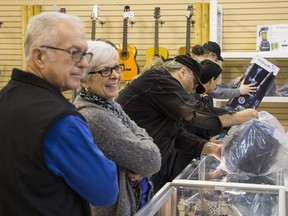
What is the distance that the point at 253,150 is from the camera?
2188 mm

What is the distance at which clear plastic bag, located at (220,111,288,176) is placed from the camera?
2172mm

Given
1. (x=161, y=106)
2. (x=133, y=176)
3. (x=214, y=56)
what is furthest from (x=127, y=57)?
(x=133, y=176)

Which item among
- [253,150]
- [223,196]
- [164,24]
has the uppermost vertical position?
[164,24]

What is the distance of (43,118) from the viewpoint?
109cm

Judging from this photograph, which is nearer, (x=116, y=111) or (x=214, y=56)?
(x=116, y=111)

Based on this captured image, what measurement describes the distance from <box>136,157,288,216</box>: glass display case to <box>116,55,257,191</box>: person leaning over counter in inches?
12.8

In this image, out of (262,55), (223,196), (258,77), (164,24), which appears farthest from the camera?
(164,24)

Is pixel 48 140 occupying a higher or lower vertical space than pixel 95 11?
lower

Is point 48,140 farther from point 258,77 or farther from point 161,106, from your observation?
point 258,77

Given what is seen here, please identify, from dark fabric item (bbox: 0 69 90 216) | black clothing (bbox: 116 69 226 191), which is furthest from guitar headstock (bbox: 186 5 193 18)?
dark fabric item (bbox: 0 69 90 216)

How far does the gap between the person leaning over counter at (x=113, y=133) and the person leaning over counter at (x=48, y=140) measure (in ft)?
0.90

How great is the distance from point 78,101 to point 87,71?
12 cm

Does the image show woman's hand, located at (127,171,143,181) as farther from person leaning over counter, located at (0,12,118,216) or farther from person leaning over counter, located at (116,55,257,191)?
person leaning over counter, located at (116,55,257,191)

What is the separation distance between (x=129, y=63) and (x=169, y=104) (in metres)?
2.93
